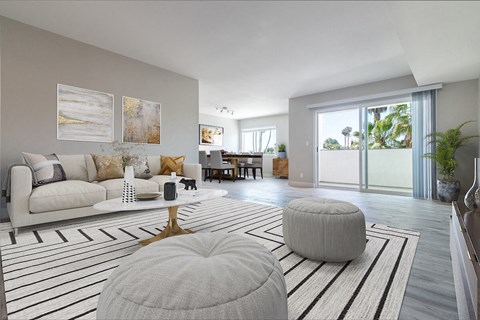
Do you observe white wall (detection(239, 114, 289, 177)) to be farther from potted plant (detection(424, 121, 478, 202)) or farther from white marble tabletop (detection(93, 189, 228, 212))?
white marble tabletop (detection(93, 189, 228, 212))

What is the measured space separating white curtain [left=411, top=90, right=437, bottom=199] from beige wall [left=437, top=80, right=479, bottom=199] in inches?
6.1

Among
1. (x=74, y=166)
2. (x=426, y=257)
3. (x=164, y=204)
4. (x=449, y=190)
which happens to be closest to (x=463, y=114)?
(x=449, y=190)

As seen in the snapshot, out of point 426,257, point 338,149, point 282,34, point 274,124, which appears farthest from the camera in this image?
point 274,124

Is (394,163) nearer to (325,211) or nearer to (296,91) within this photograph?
(296,91)

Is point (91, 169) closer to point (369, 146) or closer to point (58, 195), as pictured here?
point (58, 195)

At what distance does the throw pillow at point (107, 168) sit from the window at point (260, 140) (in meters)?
6.60

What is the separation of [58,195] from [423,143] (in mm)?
5782

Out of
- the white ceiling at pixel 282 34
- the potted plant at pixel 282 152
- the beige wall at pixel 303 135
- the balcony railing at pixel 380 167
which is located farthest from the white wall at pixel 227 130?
the balcony railing at pixel 380 167

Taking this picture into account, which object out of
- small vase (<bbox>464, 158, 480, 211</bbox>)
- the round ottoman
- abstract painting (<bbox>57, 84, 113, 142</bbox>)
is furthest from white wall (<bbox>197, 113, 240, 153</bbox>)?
the round ottoman

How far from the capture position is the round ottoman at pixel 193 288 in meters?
0.65

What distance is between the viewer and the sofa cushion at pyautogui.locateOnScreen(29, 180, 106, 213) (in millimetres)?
2277

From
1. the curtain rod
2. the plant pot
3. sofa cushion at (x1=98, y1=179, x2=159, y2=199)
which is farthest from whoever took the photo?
the curtain rod

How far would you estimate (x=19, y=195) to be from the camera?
2207 millimetres

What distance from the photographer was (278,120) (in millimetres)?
8852
